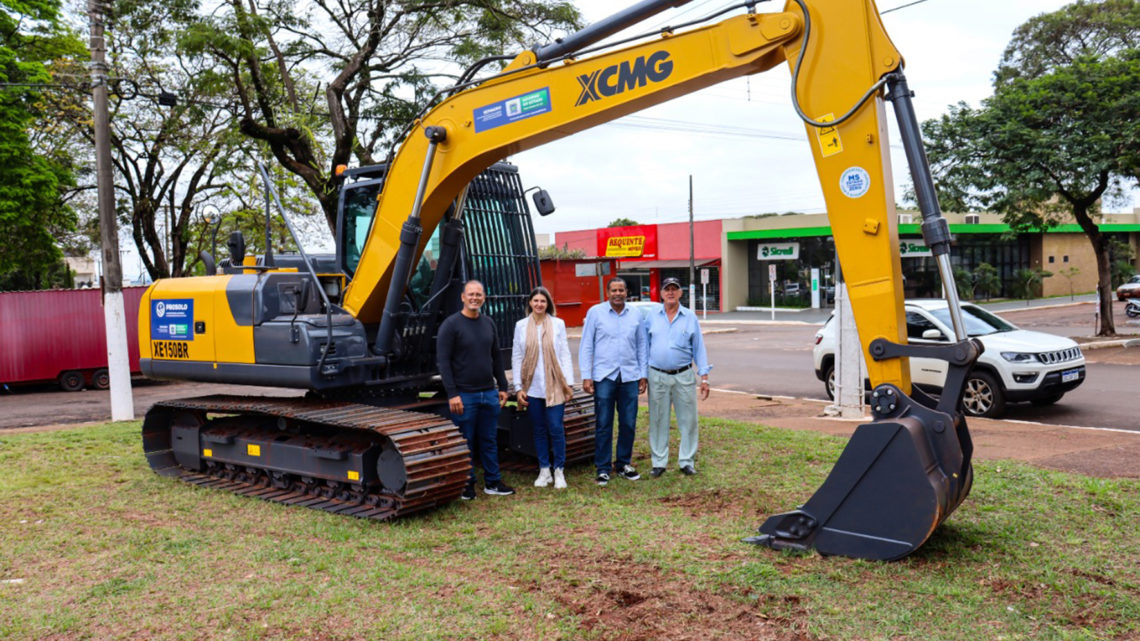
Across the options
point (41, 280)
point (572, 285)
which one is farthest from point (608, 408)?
point (41, 280)

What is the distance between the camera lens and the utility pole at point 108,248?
1301cm

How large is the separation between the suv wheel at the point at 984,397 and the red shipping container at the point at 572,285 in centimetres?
2323

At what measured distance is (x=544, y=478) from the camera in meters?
7.98

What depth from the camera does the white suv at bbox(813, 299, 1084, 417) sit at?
37.7ft

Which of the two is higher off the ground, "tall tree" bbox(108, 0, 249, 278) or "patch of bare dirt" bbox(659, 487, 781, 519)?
"tall tree" bbox(108, 0, 249, 278)

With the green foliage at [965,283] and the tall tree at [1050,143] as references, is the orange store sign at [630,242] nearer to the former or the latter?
the green foliage at [965,283]

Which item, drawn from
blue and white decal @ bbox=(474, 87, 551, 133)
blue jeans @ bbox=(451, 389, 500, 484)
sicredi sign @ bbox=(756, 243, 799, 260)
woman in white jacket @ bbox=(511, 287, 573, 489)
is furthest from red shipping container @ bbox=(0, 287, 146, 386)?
sicredi sign @ bbox=(756, 243, 799, 260)

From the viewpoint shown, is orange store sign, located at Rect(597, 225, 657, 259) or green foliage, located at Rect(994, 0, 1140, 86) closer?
green foliage, located at Rect(994, 0, 1140, 86)

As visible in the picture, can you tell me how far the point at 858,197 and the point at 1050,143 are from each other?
57.8 ft

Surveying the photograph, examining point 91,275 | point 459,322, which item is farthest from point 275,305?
point 91,275

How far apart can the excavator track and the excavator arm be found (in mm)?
2550

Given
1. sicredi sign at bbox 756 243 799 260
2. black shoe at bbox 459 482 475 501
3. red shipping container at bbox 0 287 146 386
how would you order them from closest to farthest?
black shoe at bbox 459 482 475 501 < red shipping container at bbox 0 287 146 386 < sicredi sign at bbox 756 243 799 260

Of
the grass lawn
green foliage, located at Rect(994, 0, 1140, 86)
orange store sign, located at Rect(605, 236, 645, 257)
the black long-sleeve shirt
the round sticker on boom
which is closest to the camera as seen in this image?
the grass lawn

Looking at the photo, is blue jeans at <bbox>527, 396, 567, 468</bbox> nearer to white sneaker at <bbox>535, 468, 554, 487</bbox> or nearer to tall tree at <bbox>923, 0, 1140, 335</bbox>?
white sneaker at <bbox>535, 468, 554, 487</bbox>
